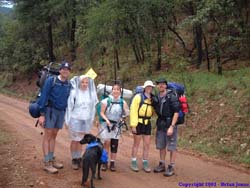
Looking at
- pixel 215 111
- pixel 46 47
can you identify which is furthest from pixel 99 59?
pixel 215 111

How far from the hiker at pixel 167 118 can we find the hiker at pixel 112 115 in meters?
0.73

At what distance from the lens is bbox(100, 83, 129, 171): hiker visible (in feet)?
26.8

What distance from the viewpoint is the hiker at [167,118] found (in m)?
8.02

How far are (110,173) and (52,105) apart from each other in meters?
1.79

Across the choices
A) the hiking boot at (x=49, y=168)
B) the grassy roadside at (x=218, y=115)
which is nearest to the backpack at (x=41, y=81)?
the hiking boot at (x=49, y=168)

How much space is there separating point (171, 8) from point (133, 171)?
12.4 meters

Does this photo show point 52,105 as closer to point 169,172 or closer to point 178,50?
point 169,172

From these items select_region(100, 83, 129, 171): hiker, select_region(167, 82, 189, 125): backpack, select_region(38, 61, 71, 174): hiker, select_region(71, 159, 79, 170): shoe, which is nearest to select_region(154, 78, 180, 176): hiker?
select_region(167, 82, 189, 125): backpack

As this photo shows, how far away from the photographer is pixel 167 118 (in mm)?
8164

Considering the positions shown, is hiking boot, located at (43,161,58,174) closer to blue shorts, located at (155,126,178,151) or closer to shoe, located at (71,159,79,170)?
shoe, located at (71,159,79,170)

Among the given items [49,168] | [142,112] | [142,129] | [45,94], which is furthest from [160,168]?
[45,94]

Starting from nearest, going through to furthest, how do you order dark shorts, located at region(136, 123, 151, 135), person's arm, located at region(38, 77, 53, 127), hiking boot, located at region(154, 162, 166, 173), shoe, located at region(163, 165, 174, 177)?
person's arm, located at region(38, 77, 53, 127) < shoe, located at region(163, 165, 174, 177) < dark shorts, located at region(136, 123, 151, 135) < hiking boot, located at region(154, 162, 166, 173)

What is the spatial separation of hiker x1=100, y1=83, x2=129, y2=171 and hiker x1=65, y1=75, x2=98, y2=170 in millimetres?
257

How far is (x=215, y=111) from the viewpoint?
44.1 ft
